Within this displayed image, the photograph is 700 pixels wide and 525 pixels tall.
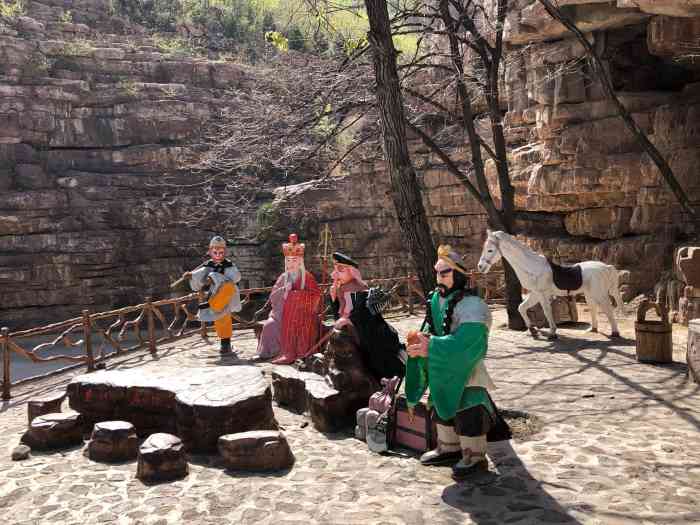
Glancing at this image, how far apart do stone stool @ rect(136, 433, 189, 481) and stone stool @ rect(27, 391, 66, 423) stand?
2103 mm

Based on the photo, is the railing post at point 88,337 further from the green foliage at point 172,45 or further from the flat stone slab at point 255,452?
the green foliage at point 172,45

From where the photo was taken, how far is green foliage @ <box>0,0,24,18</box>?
2658 cm

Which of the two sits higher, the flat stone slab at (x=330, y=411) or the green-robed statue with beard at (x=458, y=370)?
the green-robed statue with beard at (x=458, y=370)

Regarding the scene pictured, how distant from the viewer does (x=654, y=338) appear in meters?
7.65

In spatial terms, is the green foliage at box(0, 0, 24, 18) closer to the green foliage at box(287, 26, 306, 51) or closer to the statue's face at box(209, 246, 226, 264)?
the green foliage at box(287, 26, 306, 51)

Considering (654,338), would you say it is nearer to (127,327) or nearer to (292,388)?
(292,388)

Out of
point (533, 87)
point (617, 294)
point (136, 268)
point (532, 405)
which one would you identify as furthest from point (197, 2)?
point (532, 405)

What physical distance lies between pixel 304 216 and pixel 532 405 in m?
15.4

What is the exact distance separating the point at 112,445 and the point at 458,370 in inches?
122

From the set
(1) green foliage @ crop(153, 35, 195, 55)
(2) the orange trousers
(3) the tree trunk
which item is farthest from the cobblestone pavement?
(1) green foliage @ crop(153, 35, 195, 55)

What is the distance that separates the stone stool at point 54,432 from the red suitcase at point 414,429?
3.06 meters

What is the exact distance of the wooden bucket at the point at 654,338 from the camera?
7637 millimetres

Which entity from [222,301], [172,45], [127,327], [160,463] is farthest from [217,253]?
[172,45]

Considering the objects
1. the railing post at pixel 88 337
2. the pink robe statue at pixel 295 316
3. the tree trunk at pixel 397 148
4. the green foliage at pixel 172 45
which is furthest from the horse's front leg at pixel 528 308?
the green foliage at pixel 172 45
